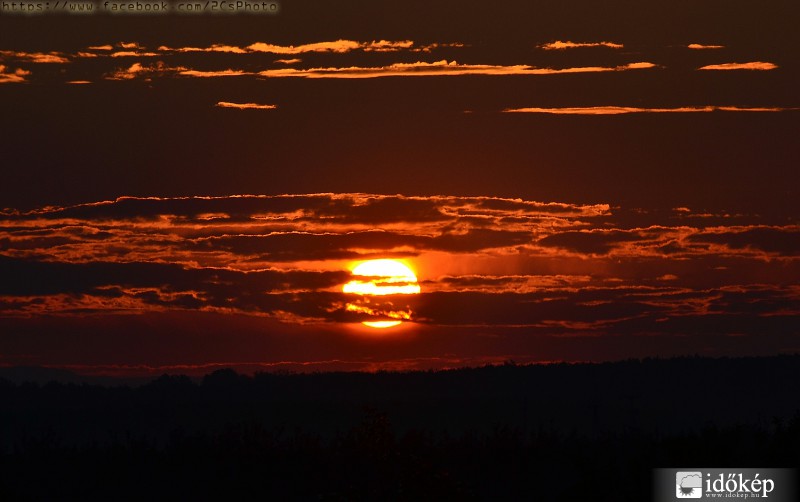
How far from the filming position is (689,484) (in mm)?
31938

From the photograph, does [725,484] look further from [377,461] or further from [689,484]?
[377,461]

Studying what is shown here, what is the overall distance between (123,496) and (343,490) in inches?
237

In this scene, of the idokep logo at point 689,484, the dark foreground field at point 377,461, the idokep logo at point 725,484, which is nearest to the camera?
the idokep logo at point 689,484

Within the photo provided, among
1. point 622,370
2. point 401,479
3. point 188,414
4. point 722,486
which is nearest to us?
point 722,486

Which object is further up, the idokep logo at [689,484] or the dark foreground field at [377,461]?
the dark foreground field at [377,461]

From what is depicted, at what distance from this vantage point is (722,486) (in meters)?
31.8

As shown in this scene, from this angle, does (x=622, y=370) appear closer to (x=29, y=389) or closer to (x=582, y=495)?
(x=29, y=389)

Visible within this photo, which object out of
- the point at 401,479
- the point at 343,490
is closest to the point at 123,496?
the point at 343,490

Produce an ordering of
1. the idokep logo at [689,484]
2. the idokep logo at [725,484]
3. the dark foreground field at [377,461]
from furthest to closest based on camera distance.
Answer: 1. the dark foreground field at [377,461]
2. the idokep logo at [725,484]
3. the idokep logo at [689,484]

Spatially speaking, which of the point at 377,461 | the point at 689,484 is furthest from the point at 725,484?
the point at 377,461

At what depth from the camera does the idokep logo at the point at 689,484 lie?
31297mm

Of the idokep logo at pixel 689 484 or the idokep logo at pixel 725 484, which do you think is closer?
the idokep logo at pixel 689 484

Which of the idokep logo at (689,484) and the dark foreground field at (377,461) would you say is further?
the dark foreground field at (377,461)

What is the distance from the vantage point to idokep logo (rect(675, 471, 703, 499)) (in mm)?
31297
